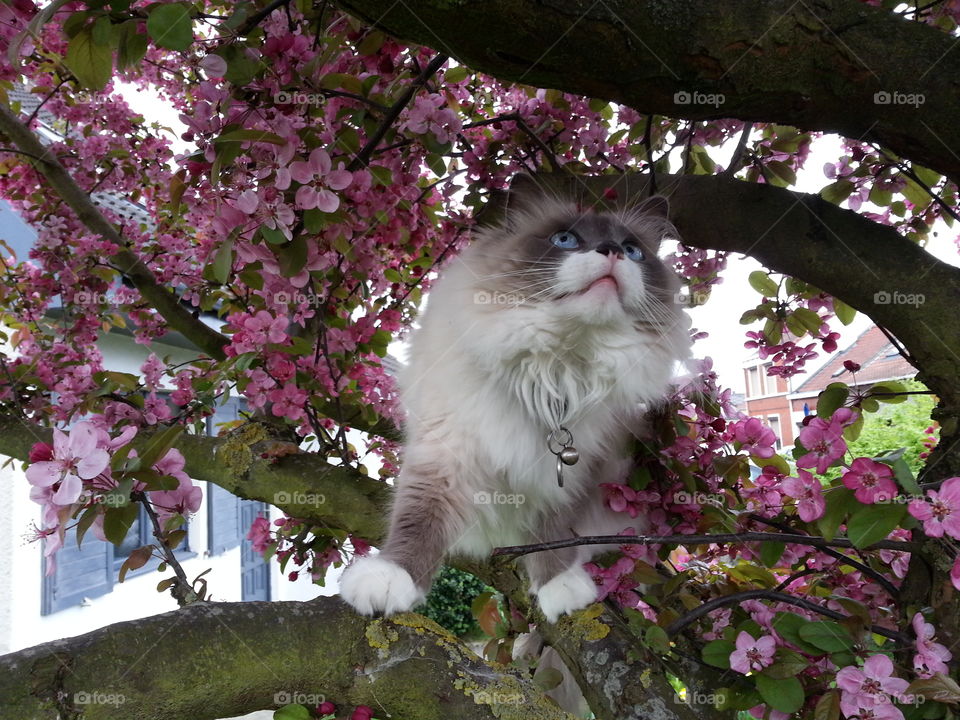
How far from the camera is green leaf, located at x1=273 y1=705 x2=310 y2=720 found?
1018 mm

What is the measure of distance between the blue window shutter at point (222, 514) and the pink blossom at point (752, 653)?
5939 millimetres

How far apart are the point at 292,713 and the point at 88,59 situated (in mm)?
1111

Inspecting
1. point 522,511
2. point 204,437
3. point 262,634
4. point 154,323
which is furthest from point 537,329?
point 154,323

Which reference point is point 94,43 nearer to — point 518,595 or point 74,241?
point 518,595

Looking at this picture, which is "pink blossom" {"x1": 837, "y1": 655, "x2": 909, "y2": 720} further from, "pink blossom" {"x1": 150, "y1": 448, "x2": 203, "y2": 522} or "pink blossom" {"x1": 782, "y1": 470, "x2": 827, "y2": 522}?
"pink blossom" {"x1": 150, "y1": 448, "x2": 203, "y2": 522}

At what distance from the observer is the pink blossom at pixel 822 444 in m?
1.13

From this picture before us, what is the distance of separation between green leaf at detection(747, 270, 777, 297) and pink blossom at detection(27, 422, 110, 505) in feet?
5.83

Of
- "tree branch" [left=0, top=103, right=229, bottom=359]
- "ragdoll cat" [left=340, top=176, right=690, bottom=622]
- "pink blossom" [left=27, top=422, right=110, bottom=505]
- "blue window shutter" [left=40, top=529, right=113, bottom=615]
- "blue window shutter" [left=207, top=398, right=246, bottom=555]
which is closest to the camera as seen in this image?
"pink blossom" [left=27, top=422, right=110, bottom=505]

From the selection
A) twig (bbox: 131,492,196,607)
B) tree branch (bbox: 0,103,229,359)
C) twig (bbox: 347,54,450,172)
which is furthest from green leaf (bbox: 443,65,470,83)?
tree branch (bbox: 0,103,229,359)

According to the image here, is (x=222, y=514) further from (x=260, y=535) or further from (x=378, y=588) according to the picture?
(x=378, y=588)

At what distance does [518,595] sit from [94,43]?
58.9 inches

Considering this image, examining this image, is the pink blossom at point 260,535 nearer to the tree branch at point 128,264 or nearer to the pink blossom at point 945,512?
the tree branch at point 128,264

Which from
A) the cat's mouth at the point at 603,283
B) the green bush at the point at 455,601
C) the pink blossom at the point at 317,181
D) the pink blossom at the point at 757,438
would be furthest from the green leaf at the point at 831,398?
the green bush at the point at 455,601

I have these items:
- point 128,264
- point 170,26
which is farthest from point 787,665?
point 128,264
